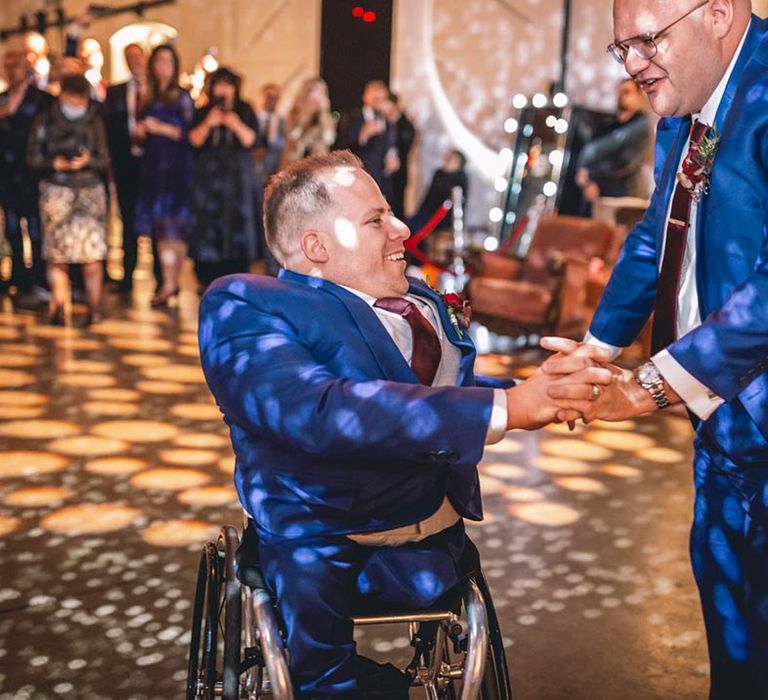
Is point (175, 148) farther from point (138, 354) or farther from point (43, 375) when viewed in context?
point (43, 375)

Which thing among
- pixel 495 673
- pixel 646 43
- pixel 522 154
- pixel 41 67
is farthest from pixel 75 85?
pixel 495 673

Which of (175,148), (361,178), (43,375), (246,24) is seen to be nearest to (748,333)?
(361,178)

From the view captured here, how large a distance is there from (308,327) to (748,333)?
2.18ft

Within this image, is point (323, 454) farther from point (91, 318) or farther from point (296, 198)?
point (91, 318)

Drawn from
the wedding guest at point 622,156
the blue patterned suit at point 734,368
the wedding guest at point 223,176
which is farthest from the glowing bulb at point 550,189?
the blue patterned suit at point 734,368

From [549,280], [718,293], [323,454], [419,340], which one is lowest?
[549,280]

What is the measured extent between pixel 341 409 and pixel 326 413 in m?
0.02

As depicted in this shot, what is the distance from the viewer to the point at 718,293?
5.67 ft

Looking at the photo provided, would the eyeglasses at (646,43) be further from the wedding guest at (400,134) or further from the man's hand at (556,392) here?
the wedding guest at (400,134)

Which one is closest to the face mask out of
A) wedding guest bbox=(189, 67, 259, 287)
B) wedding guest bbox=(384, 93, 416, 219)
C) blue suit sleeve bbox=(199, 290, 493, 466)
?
wedding guest bbox=(189, 67, 259, 287)

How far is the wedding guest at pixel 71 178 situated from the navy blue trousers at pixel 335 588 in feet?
16.5

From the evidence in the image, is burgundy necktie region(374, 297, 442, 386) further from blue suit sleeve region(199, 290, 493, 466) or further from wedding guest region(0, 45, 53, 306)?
wedding guest region(0, 45, 53, 306)

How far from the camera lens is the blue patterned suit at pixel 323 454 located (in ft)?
5.05

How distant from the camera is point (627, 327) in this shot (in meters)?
2.11
